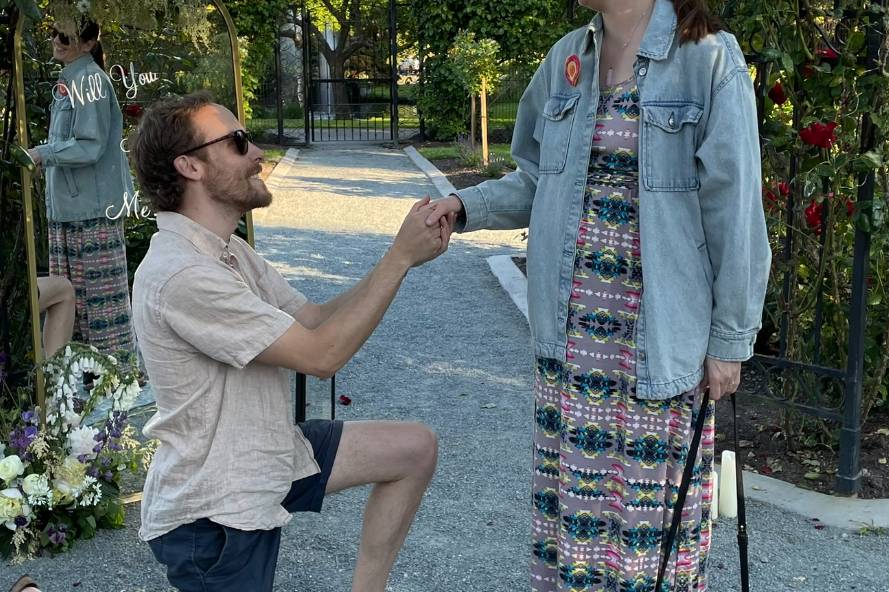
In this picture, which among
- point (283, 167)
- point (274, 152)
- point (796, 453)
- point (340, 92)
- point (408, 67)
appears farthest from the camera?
point (408, 67)

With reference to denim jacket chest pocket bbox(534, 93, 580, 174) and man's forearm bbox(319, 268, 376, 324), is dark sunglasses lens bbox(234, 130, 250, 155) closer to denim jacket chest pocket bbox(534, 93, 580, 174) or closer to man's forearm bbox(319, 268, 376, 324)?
man's forearm bbox(319, 268, 376, 324)

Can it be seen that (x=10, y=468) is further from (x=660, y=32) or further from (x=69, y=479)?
(x=660, y=32)

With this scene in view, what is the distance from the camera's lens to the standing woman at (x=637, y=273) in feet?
8.11

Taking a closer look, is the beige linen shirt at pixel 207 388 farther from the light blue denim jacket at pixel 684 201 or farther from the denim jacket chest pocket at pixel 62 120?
the denim jacket chest pocket at pixel 62 120

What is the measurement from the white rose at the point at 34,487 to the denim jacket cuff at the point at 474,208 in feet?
6.36

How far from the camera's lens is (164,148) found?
2701 mm

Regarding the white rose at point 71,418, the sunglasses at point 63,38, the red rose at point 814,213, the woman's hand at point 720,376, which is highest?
the sunglasses at point 63,38

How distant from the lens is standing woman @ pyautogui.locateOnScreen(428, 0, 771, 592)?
8.11 feet

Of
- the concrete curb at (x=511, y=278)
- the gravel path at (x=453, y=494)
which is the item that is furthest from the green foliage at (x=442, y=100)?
the concrete curb at (x=511, y=278)

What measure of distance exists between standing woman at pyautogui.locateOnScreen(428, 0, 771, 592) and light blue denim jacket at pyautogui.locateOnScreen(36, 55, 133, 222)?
225 cm

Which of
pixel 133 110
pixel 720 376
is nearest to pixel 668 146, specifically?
pixel 720 376

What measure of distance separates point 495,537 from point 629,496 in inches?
56.8

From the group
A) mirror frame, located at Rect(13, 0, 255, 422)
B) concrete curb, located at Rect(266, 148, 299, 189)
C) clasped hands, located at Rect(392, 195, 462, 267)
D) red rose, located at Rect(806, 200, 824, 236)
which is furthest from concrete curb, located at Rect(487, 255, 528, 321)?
concrete curb, located at Rect(266, 148, 299, 189)

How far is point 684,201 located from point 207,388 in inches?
51.2
